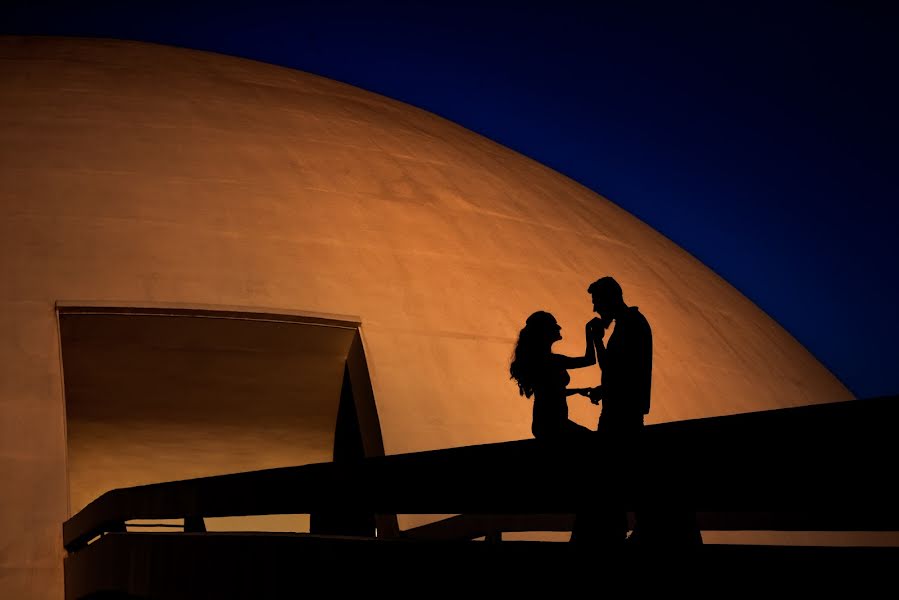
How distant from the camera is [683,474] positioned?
7.03 feet

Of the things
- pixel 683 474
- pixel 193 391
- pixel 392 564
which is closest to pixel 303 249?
pixel 193 391

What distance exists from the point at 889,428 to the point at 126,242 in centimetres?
927

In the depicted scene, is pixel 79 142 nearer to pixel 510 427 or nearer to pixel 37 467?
pixel 37 467

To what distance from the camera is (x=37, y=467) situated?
820cm

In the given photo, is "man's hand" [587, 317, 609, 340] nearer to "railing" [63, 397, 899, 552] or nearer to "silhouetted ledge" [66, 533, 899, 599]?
"railing" [63, 397, 899, 552]

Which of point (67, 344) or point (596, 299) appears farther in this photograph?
point (67, 344)

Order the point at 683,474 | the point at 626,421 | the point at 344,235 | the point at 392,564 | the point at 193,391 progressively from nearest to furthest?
the point at 683,474 < the point at 392,564 < the point at 626,421 < the point at 193,391 < the point at 344,235

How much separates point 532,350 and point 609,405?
0.75 m

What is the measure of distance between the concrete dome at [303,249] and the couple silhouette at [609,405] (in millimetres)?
4661

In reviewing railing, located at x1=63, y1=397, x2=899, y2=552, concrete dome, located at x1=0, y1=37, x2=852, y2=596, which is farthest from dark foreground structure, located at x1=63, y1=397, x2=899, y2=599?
concrete dome, located at x1=0, y1=37, x2=852, y2=596

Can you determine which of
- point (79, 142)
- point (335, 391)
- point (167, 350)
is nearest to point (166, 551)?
point (167, 350)

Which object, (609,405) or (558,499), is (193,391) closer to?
(609,405)

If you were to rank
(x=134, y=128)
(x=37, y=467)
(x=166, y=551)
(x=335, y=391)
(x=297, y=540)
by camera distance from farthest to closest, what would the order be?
(x=134, y=128) < (x=335, y=391) < (x=37, y=467) < (x=166, y=551) < (x=297, y=540)

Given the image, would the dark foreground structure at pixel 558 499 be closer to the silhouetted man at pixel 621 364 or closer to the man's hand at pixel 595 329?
the silhouetted man at pixel 621 364
